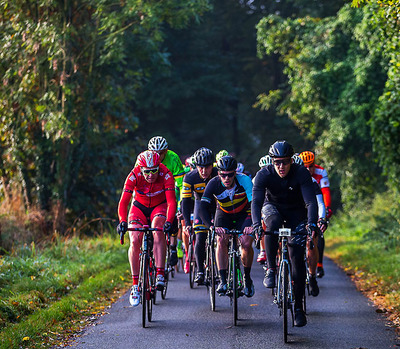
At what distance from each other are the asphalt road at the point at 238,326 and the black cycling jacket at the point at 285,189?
142 cm

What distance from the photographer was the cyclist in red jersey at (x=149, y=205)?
8852mm

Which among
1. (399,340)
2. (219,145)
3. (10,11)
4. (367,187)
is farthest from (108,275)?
(219,145)

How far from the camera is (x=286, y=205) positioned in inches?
329

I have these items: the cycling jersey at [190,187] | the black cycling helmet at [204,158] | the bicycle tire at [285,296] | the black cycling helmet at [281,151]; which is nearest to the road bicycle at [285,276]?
the bicycle tire at [285,296]

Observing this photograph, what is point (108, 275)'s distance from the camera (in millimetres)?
12523

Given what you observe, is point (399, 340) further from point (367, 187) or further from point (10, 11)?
point (367, 187)

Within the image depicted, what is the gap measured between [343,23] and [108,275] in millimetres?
14353

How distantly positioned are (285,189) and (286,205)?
206mm

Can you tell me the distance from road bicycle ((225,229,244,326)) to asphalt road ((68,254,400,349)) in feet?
1.18

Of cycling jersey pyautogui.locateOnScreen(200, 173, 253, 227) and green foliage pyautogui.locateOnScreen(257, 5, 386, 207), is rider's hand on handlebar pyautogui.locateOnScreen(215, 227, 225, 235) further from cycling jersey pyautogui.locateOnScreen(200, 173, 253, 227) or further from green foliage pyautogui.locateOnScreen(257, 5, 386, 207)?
green foliage pyautogui.locateOnScreen(257, 5, 386, 207)

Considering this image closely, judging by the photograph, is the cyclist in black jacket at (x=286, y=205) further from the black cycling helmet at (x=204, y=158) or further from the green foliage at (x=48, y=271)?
the green foliage at (x=48, y=271)

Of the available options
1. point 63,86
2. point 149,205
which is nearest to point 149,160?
point 149,205

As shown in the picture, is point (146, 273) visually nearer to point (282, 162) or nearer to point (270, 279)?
point (270, 279)

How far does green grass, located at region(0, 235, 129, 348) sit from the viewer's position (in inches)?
319
